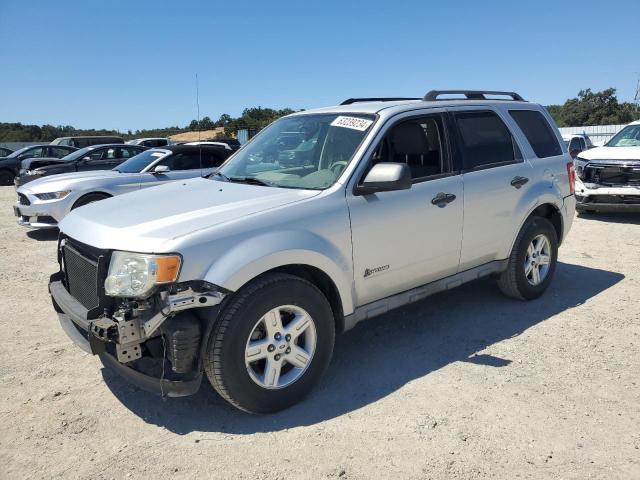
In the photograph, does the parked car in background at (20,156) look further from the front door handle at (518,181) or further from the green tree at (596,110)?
the green tree at (596,110)

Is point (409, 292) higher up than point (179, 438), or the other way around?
point (409, 292)

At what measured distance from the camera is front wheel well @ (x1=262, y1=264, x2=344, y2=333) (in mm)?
3305

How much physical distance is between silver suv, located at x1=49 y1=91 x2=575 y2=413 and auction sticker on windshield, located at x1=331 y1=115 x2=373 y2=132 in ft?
0.05

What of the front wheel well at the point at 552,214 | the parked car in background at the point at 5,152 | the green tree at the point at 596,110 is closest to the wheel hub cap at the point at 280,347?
the front wheel well at the point at 552,214

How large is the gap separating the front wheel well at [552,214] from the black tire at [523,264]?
0.38 ft

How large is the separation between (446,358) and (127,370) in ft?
7.52

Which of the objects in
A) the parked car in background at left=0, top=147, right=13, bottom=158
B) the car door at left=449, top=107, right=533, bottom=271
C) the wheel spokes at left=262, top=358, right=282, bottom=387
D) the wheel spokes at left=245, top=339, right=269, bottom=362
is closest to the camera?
the wheel spokes at left=245, top=339, right=269, bottom=362

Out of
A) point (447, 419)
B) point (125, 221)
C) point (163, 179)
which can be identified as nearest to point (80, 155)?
point (163, 179)

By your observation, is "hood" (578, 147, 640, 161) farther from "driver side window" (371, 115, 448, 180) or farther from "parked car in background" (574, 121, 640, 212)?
"driver side window" (371, 115, 448, 180)

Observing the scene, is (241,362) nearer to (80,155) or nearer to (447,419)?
(447,419)

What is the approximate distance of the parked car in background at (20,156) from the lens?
808 inches

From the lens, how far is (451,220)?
4090mm

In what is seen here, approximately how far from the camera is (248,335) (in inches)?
116

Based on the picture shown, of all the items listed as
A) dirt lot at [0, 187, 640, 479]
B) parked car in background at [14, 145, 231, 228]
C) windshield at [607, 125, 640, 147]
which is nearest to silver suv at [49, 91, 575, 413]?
dirt lot at [0, 187, 640, 479]
